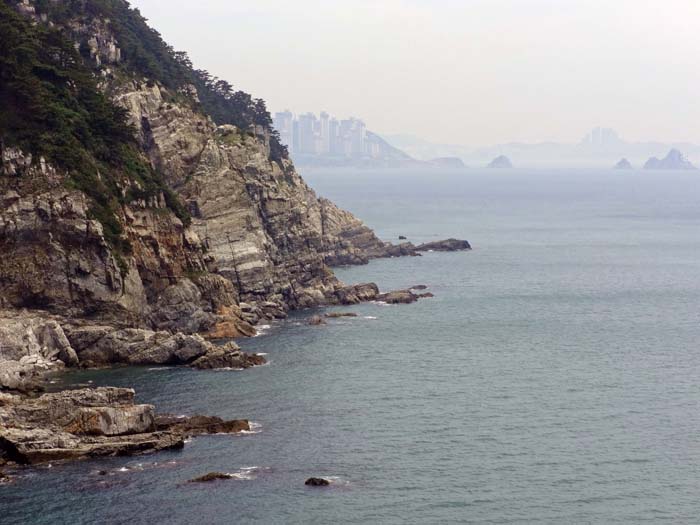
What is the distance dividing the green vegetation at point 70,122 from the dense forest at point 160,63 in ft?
41.4

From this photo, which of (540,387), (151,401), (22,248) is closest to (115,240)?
(22,248)

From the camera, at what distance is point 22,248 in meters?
103

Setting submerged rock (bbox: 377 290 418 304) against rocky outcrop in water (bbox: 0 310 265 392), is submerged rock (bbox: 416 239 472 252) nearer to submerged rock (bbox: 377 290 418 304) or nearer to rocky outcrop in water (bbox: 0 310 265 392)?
submerged rock (bbox: 377 290 418 304)

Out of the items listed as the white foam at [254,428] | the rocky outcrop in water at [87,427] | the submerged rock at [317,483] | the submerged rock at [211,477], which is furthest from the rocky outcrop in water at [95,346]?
the submerged rock at [317,483]

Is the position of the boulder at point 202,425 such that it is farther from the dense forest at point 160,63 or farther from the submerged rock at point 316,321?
the dense forest at point 160,63

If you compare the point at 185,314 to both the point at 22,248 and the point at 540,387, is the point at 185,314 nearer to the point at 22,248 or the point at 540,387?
the point at 22,248

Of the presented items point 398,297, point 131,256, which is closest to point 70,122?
point 131,256

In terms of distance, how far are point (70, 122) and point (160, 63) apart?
45.5 meters

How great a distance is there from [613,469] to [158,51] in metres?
107

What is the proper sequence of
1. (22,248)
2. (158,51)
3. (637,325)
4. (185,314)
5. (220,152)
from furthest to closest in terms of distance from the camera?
(158,51) → (220,152) → (637,325) → (185,314) → (22,248)

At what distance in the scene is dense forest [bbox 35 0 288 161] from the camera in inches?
5290

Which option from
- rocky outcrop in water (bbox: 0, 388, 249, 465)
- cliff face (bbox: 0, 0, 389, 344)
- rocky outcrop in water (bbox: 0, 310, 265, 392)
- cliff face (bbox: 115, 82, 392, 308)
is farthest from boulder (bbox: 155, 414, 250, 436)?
cliff face (bbox: 115, 82, 392, 308)

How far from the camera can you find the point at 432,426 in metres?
83.6

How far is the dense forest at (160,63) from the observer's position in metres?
134
